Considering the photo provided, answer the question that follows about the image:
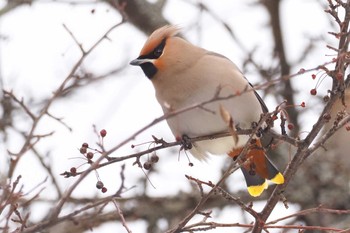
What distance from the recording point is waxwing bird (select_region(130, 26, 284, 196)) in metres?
3.86

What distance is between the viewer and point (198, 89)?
386 cm

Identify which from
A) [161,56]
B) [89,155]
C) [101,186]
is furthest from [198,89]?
[89,155]

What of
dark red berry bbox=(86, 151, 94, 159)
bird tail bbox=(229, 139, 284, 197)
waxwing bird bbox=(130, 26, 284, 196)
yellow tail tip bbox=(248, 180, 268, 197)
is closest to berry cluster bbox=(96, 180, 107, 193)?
dark red berry bbox=(86, 151, 94, 159)

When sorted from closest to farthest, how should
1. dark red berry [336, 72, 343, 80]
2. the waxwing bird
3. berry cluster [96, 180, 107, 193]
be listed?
dark red berry [336, 72, 343, 80] < berry cluster [96, 180, 107, 193] < the waxwing bird

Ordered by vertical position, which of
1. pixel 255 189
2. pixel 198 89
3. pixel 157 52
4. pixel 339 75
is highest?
pixel 157 52

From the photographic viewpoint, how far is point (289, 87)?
21.1ft

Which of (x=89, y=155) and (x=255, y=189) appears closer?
(x=89, y=155)

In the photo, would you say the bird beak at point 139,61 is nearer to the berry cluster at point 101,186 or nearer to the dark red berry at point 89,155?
the berry cluster at point 101,186

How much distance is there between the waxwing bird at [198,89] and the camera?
152 inches

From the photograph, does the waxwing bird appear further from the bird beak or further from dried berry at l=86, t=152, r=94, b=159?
dried berry at l=86, t=152, r=94, b=159

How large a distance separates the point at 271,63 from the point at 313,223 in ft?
4.36

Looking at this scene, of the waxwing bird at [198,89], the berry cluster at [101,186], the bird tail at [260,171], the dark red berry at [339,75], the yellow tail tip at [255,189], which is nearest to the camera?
the dark red berry at [339,75]

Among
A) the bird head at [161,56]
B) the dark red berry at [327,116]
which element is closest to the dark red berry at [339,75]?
the dark red berry at [327,116]

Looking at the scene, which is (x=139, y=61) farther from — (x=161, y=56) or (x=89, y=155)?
(x=89, y=155)
